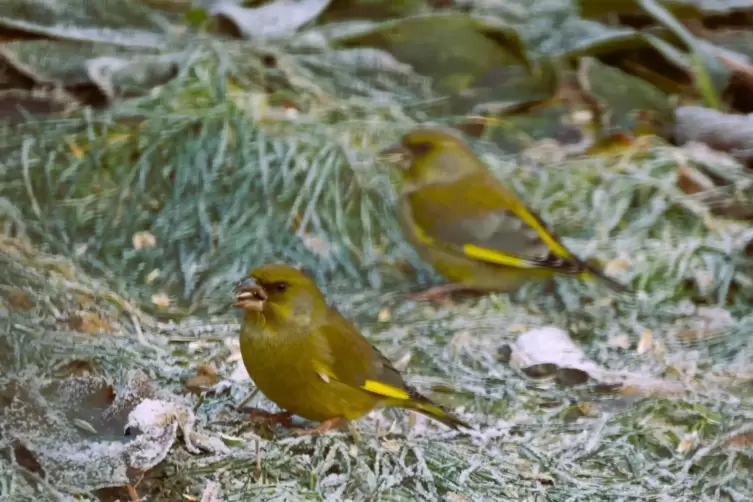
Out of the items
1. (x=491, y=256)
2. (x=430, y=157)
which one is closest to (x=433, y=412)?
(x=491, y=256)

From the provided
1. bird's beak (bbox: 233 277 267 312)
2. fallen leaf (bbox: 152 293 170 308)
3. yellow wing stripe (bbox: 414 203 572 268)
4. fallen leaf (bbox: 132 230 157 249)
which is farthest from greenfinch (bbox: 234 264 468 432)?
yellow wing stripe (bbox: 414 203 572 268)

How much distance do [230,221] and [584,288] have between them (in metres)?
0.55

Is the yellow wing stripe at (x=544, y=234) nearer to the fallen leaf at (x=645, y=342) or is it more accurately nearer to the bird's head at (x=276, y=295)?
the fallen leaf at (x=645, y=342)

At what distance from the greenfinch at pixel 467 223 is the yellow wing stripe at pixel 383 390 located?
31 centimetres

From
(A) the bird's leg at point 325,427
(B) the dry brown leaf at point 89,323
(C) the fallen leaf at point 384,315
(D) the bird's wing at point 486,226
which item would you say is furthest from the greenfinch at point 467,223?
(B) the dry brown leaf at point 89,323

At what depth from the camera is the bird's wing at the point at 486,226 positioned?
4.54ft

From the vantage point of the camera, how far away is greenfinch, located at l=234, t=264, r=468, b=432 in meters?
1.01

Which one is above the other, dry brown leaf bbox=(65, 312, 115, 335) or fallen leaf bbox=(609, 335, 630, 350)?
dry brown leaf bbox=(65, 312, 115, 335)

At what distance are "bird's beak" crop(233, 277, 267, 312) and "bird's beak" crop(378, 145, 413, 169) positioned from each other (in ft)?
1.71

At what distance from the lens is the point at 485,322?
127cm

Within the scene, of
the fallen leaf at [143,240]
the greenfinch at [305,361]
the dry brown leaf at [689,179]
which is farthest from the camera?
the dry brown leaf at [689,179]

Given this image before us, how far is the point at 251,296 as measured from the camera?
39.9 inches

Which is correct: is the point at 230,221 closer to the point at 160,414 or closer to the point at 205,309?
the point at 205,309

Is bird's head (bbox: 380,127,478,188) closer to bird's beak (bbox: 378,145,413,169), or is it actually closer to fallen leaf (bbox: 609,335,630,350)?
bird's beak (bbox: 378,145,413,169)
